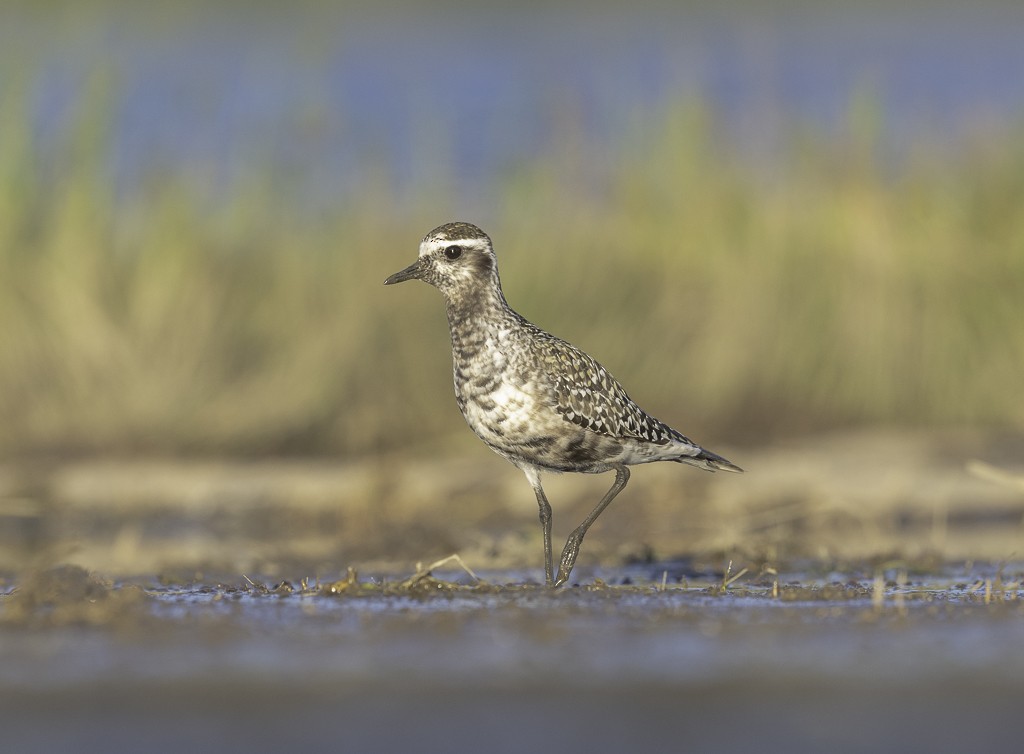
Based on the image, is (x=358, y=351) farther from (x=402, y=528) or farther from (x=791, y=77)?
(x=791, y=77)

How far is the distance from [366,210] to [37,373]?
9.70 feet

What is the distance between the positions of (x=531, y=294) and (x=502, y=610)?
6.76 m

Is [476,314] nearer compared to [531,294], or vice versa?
[476,314]

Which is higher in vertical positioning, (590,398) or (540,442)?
(590,398)

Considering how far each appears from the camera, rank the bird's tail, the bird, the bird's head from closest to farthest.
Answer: the bird
the bird's head
the bird's tail

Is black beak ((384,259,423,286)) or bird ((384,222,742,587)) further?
black beak ((384,259,423,286))

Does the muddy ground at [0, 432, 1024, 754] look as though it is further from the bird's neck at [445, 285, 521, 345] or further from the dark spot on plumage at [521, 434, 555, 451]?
the bird's neck at [445, 285, 521, 345]

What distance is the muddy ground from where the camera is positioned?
4707mm

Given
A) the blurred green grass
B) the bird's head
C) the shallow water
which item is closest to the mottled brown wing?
the bird's head

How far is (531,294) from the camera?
13250 millimetres

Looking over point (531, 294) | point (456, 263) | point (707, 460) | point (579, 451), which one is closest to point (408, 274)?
point (456, 263)

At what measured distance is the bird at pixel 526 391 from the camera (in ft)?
25.3

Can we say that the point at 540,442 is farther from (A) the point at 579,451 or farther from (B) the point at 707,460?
(B) the point at 707,460

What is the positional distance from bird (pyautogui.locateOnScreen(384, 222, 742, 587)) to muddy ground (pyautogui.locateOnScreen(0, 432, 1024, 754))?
576mm
